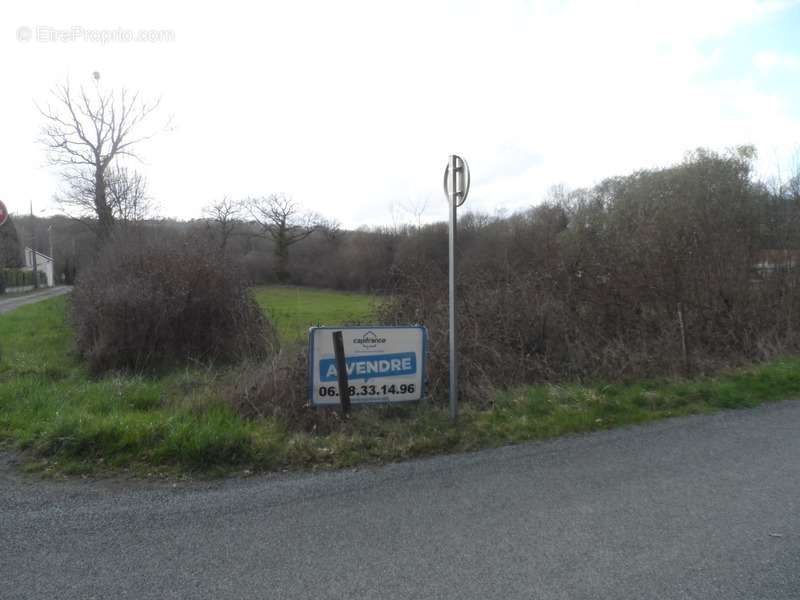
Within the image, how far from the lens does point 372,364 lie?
21.6 ft

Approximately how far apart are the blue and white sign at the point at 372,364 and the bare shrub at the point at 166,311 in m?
4.38

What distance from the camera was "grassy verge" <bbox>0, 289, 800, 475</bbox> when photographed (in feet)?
16.7

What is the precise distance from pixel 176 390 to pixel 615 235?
9.12 metres

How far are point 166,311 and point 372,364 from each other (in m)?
5.10

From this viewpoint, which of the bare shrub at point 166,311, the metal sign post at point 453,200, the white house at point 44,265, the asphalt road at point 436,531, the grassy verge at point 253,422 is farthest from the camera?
the white house at point 44,265

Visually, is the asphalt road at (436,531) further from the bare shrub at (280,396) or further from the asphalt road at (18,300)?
the asphalt road at (18,300)

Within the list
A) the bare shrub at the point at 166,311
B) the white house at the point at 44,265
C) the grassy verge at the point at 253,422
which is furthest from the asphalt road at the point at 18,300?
the white house at the point at 44,265

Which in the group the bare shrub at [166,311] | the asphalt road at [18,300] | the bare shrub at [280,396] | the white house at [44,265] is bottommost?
the asphalt road at [18,300]

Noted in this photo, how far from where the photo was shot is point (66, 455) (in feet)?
17.0

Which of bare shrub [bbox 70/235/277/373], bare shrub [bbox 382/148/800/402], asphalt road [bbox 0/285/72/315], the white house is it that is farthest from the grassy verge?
the white house

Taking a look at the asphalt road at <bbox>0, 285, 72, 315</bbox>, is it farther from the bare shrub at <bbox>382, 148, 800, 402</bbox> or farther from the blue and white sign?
the blue and white sign

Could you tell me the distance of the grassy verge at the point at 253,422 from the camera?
5090 millimetres

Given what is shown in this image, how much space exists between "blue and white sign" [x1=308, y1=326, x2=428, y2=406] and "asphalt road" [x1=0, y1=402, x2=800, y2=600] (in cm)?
164

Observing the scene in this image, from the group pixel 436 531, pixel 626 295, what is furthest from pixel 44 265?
pixel 436 531
